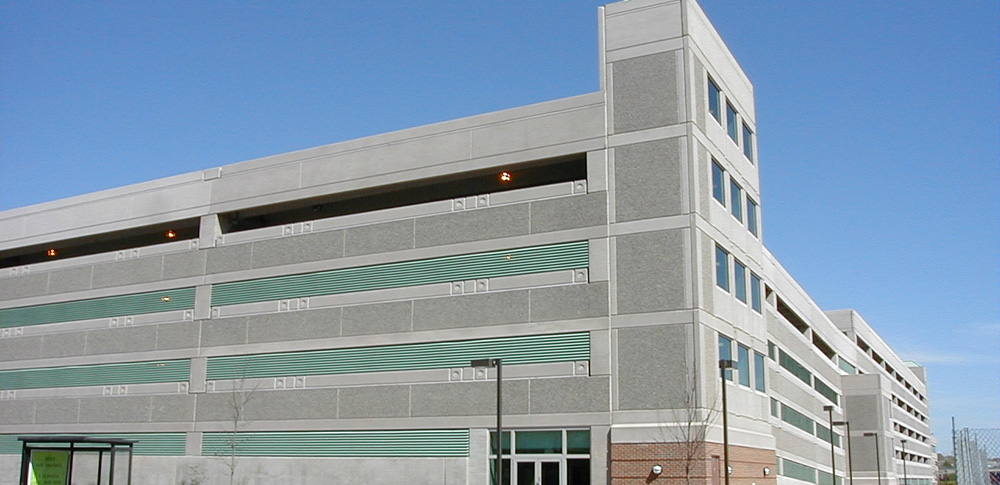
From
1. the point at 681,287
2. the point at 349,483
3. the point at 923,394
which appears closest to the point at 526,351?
the point at 681,287

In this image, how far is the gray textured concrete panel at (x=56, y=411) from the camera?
49.4m

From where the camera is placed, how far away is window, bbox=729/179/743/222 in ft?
137

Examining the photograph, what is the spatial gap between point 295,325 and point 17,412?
1842 centimetres

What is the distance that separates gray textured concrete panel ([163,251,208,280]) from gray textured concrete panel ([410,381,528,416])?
1335cm

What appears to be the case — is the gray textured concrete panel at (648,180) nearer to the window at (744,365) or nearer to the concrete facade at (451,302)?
the concrete facade at (451,302)

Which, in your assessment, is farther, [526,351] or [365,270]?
[365,270]

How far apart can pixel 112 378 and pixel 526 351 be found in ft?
73.5

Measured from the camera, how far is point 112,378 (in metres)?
48.6

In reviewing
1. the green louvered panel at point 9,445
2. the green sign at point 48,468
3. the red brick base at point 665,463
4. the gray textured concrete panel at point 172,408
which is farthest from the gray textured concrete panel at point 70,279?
the red brick base at point 665,463

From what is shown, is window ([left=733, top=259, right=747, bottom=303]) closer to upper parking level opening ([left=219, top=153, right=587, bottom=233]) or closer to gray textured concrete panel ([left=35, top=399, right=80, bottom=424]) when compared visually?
upper parking level opening ([left=219, top=153, right=587, bottom=233])

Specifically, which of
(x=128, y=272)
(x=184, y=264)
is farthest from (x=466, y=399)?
(x=128, y=272)

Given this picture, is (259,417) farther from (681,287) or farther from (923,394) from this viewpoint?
(923,394)

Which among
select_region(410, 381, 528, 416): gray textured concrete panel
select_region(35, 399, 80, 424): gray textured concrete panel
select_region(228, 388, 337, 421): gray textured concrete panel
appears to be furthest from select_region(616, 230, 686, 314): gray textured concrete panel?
select_region(35, 399, 80, 424): gray textured concrete panel

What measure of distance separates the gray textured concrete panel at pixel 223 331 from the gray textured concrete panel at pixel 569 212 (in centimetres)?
1469
